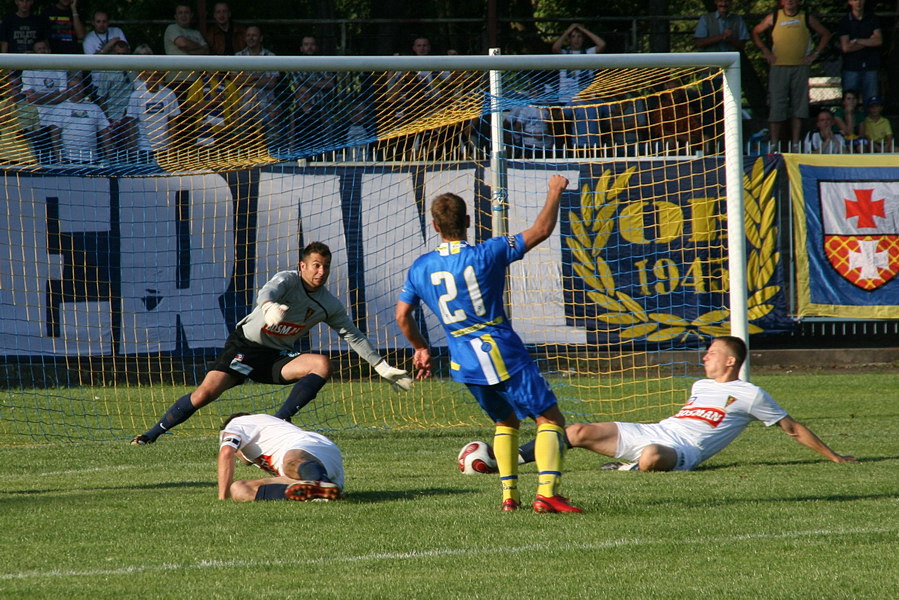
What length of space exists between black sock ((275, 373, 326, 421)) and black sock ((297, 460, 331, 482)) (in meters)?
2.13

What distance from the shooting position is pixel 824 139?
54.4ft

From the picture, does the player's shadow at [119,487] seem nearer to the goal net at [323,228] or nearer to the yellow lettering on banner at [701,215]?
the goal net at [323,228]

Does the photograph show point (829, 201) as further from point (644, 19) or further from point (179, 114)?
point (179, 114)

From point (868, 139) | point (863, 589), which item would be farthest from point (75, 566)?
point (868, 139)

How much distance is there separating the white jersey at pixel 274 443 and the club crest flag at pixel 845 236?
10.2 meters

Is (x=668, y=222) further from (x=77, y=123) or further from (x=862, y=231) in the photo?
(x=77, y=123)

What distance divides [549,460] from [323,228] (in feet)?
30.2

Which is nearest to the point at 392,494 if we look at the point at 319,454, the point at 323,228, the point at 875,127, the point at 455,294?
the point at 319,454

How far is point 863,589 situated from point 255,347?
19.7 ft

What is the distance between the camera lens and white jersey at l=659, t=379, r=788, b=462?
791cm

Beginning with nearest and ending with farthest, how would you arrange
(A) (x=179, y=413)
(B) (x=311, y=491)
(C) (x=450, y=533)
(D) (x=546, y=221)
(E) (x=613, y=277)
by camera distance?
(C) (x=450, y=533)
(D) (x=546, y=221)
(B) (x=311, y=491)
(A) (x=179, y=413)
(E) (x=613, y=277)

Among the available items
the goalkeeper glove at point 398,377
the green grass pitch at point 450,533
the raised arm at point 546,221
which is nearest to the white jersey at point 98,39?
the green grass pitch at point 450,533

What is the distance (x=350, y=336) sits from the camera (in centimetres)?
932

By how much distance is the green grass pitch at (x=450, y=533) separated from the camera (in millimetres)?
4660
